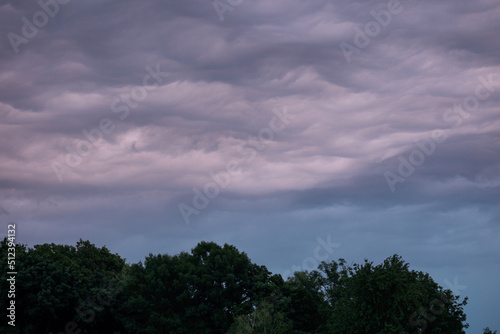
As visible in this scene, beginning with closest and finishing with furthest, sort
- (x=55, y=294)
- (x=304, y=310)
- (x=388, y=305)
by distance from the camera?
(x=388, y=305), (x=55, y=294), (x=304, y=310)

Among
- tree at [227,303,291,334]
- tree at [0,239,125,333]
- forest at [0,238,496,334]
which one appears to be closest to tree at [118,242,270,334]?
forest at [0,238,496,334]

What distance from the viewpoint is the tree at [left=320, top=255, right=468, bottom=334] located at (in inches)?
2054

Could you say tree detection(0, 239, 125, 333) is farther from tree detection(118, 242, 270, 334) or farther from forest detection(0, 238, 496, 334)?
tree detection(118, 242, 270, 334)

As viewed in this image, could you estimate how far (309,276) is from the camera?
8519 cm

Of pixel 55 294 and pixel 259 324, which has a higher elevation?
pixel 55 294

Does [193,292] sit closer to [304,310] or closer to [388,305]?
[304,310]

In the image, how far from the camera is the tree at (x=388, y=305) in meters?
52.2

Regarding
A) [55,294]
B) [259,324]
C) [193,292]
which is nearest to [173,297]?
[193,292]

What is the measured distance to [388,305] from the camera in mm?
52750

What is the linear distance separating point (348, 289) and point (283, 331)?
769 centimetres

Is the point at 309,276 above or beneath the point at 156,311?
above

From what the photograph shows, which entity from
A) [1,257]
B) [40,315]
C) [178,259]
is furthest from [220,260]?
[1,257]

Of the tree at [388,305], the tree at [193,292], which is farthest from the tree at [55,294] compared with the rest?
the tree at [388,305]

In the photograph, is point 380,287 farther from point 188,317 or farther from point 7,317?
point 7,317
